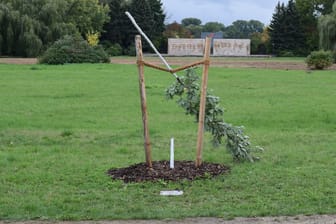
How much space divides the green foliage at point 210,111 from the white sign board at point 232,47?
78212 millimetres

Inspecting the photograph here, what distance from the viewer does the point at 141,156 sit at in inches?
386

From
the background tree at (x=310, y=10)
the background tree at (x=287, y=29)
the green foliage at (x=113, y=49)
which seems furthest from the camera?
the background tree at (x=310, y=10)

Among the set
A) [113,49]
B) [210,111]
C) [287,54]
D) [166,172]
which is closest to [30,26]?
[113,49]

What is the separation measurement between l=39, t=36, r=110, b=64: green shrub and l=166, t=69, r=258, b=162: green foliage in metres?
34.4

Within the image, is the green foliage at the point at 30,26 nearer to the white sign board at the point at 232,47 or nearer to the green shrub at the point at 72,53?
the green shrub at the point at 72,53

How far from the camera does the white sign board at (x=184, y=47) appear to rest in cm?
8406

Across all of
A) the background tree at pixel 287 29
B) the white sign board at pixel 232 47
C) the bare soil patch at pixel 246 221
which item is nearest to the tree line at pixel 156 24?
the background tree at pixel 287 29

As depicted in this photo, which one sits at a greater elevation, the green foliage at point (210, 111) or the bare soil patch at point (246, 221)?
the green foliage at point (210, 111)

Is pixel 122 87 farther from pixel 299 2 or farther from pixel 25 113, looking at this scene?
pixel 299 2

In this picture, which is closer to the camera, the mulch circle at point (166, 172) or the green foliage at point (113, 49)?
the mulch circle at point (166, 172)

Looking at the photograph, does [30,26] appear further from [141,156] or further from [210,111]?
[210,111]

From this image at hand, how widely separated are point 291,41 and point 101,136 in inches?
3054

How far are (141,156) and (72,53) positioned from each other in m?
34.3

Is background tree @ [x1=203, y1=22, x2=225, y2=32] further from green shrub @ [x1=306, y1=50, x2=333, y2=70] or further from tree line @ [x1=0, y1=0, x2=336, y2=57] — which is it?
green shrub @ [x1=306, y1=50, x2=333, y2=70]
